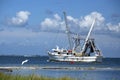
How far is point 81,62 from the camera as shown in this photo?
12231 cm

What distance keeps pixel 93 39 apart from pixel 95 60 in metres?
5.80

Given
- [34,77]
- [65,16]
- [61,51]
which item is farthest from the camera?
[65,16]

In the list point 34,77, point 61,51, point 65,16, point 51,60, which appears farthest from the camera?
point 65,16

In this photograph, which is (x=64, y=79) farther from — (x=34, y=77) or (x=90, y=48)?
(x=90, y=48)

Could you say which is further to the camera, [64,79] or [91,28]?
[91,28]

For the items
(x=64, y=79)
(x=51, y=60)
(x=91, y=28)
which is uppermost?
(x=91, y=28)

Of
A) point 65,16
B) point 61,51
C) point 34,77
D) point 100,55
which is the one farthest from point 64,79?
point 65,16

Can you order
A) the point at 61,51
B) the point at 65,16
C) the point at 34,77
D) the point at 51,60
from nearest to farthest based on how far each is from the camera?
the point at 34,77 < the point at 61,51 < the point at 51,60 < the point at 65,16

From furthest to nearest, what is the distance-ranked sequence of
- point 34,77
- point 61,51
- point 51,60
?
point 51,60 → point 61,51 → point 34,77

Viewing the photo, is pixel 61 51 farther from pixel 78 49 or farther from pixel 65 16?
pixel 65 16

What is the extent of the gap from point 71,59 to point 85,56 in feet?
15.7

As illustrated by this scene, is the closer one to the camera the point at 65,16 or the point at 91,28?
the point at 91,28

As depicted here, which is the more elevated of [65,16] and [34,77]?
[65,16]

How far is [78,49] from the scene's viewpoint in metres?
125
